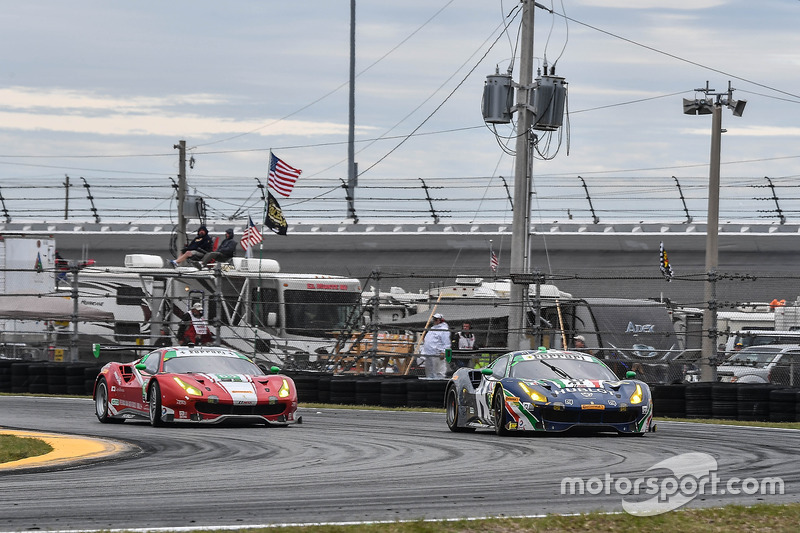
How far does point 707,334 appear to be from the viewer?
742 inches

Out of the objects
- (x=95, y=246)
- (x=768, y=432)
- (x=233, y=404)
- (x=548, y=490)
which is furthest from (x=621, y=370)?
Result: (x=95, y=246)

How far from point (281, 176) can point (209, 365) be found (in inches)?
526

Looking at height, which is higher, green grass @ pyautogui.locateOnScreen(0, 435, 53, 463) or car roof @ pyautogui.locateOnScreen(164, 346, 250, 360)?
car roof @ pyautogui.locateOnScreen(164, 346, 250, 360)

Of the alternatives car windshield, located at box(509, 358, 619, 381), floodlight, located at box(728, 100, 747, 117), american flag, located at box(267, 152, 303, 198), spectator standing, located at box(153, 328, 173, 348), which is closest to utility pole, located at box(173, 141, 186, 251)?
american flag, located at box(267, 152, 303, 198)

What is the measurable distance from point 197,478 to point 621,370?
1281cm

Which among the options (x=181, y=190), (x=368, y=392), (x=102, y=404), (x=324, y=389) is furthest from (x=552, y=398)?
(x=181, y=190)

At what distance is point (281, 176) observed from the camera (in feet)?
94.3

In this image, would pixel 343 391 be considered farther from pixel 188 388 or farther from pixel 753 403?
pixel 753 403

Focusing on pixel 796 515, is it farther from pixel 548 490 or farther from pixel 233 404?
pixel 233 404

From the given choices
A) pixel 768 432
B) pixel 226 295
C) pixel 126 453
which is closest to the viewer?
pixel 126 453

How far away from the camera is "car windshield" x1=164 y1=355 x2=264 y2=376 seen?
1568 cm

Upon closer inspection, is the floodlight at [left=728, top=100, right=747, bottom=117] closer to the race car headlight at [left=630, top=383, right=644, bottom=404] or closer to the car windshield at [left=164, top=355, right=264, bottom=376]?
the race car headlight at [left=630, top=383, right=644, bottom=404]

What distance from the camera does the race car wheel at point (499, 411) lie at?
44.9ft

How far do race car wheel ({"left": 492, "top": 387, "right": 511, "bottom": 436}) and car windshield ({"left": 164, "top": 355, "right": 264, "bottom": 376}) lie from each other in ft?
11.6
